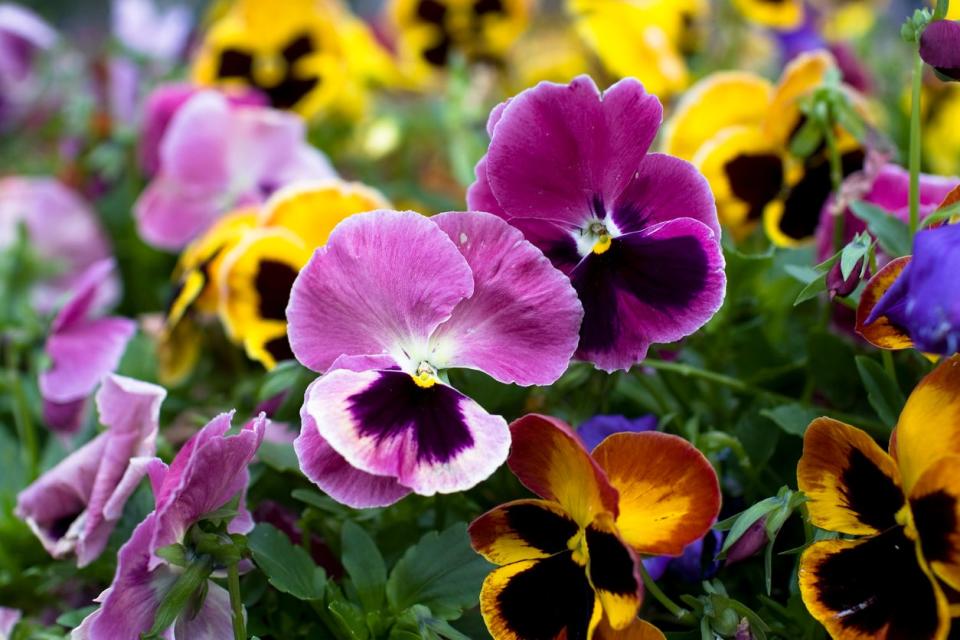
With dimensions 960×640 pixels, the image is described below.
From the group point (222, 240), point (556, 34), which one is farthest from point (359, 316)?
point (556, 34)

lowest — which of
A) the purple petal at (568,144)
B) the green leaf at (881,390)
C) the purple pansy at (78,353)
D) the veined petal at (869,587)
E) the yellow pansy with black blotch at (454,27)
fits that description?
the purple pansy at (78,353)

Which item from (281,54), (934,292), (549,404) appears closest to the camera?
(934,292)

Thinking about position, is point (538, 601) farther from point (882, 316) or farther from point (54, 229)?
point (54, 229)

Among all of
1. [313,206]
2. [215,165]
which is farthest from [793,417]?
[215,165]

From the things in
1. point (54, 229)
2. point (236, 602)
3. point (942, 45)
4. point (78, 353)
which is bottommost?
point (54, 229)

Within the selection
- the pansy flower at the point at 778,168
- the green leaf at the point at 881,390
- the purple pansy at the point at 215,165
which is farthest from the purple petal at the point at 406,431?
the purple pansy at the point at 215,165

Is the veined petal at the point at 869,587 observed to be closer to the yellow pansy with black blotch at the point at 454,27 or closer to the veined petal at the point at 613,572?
the veined petal at the point at 613,572
